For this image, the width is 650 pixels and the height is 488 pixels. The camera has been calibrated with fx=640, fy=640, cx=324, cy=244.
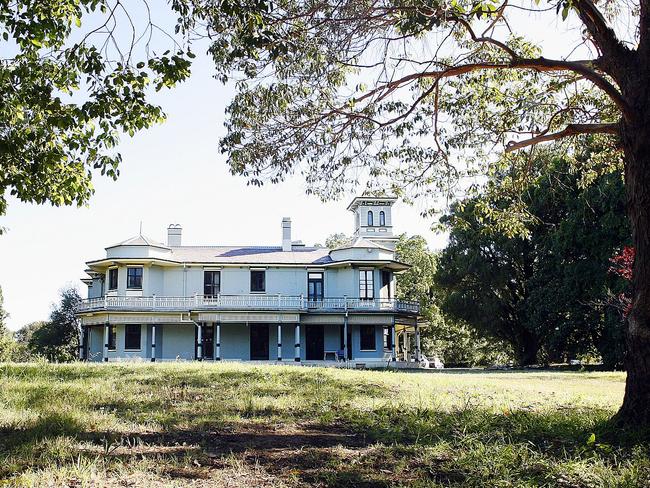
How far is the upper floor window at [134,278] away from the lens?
121ft

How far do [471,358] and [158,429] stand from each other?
53391mm

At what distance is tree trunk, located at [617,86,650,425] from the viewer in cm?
793

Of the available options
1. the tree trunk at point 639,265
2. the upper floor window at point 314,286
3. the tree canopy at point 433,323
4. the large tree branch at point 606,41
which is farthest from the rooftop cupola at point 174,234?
the tree trunk at point 639,265

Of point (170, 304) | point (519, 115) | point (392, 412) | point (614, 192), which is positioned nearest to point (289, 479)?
point (392, 412)

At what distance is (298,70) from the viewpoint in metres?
11.1

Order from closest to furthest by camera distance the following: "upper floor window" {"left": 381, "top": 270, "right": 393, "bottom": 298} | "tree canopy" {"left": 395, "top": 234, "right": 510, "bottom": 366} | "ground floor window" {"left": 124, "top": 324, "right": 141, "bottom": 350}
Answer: "ground floor window" {"left": 124, "top": 324, "right": 141, "bottom": 350} → "upper floor window" {"left": 381, "top": 270, "right": 393, "bottom": 298} → "tree canopy" {"left": 395, "top": 234, "right": 510, "bottom": 366}

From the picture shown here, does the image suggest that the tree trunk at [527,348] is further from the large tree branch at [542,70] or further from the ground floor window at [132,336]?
the large tree branch at [542,70]

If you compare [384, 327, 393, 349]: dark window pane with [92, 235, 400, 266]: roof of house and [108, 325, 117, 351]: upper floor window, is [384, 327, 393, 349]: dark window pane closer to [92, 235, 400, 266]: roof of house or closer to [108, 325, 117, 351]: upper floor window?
[92, 235, 400, 266]: roof of house

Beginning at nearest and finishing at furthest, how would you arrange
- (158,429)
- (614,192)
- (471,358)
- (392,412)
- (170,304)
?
(158,429)
(392,412)
(614,192)
(170,304)
(471,358)

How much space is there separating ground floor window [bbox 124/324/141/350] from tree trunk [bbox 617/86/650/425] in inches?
1278

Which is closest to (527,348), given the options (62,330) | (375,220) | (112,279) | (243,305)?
(375,220)

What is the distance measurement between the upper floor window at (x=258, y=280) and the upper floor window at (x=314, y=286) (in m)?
2.76

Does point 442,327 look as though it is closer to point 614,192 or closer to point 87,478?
point 614,192

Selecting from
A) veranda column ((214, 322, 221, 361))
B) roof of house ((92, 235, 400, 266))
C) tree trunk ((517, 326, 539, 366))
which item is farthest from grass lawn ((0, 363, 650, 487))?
tree trunk ((517, 326, 539, 366))
